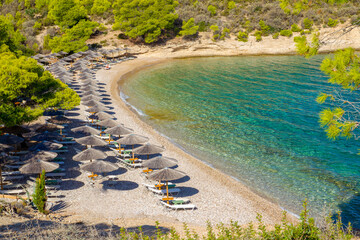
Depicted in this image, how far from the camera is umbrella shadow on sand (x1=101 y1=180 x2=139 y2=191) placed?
57.7ft

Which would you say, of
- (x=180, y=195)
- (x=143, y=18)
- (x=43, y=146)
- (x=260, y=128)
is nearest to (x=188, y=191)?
(x=180, y=195)

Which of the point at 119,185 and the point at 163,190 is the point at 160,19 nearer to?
the point at 119,185

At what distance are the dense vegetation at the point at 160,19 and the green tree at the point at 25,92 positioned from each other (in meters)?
39.7

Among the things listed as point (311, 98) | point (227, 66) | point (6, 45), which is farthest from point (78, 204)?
point (227, 66)

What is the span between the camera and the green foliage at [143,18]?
209 feet

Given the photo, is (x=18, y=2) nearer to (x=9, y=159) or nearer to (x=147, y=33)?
(x=147, y=33)

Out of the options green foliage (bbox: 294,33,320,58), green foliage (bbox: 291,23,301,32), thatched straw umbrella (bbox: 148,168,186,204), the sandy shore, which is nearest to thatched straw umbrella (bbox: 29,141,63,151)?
the sandy shore

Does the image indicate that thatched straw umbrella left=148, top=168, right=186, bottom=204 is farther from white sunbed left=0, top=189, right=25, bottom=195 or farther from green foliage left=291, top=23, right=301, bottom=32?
green foliage left=291, top=23, right=301, bottom=32

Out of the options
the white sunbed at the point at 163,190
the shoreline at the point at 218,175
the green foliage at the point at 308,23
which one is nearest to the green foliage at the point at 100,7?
the shoreline at the point at 218,175

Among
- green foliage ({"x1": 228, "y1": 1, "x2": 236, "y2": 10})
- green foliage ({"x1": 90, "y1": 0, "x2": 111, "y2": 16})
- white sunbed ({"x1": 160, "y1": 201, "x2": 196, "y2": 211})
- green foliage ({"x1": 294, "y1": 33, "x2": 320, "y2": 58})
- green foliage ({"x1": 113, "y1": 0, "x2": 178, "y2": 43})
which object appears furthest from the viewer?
green foliage ({"x1": 228, "y1": 1, "x2": 236, "y2": 10})

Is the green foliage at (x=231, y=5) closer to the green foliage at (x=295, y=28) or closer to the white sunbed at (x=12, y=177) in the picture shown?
the green foliage at (x=295, y=28)

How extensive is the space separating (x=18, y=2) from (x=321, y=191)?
310 feet

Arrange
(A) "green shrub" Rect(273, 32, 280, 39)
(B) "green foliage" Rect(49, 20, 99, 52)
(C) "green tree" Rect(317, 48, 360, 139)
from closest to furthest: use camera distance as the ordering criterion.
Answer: (C) "green tree" Rect(317, 48, 360, 139) → (B) "green foliage" Rect(49, 20, 99, 52) → (A) "green shrub" Rect(273, 32, 280, 39)

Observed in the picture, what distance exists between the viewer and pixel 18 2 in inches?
3337
